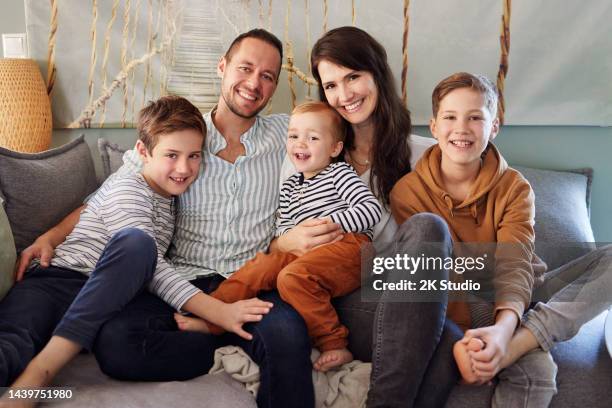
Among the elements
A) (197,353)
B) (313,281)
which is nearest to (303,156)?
(313,281)

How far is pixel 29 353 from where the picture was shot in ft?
4.02

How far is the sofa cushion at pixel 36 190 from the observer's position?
162 centimetres

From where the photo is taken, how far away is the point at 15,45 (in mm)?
2168

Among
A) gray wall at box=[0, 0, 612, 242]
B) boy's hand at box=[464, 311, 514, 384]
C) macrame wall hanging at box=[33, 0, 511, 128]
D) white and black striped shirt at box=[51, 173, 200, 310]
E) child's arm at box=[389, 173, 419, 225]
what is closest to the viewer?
boy's hand at box=[464, 311, 514, 384]

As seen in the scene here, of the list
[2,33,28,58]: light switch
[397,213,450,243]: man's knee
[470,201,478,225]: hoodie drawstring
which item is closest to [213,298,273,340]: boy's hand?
[397,213,450,243]: man's knee

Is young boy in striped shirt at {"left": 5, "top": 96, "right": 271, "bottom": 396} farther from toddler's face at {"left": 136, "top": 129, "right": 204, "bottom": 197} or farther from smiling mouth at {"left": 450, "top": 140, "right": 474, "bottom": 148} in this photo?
smiling mouth at {"left": 450, "top": 140, "right": 474, "bottom": 148}

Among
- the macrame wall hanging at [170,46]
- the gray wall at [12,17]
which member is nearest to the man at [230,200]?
the macrame wall hanging at [170,46]

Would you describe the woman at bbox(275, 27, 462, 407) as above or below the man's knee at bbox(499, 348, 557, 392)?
above

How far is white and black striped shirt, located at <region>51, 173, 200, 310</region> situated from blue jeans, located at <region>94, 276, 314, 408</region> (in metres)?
0.11

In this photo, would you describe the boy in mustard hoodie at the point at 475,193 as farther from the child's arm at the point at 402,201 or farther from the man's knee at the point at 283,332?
the man's knee at the point at 283,332

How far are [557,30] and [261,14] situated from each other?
113 centimetres

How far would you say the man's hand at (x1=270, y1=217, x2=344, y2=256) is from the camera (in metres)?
1.46

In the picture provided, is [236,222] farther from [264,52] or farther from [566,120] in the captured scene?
[566,120]

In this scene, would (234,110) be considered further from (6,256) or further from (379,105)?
(6,256)
